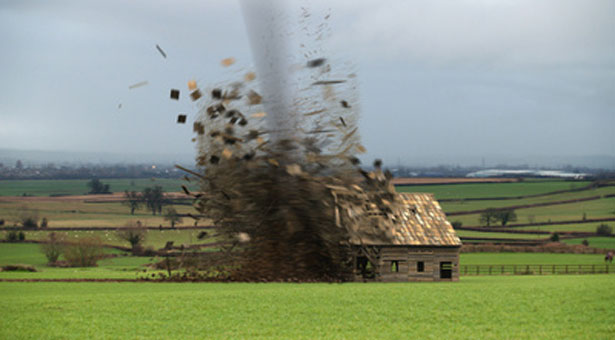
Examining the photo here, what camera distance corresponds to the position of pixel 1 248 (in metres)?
47.7

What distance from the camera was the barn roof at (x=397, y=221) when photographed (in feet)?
70.5

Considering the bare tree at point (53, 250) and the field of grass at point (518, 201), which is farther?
the field of grass at point (518, 201)

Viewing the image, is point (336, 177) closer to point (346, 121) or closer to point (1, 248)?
point (346, 121)

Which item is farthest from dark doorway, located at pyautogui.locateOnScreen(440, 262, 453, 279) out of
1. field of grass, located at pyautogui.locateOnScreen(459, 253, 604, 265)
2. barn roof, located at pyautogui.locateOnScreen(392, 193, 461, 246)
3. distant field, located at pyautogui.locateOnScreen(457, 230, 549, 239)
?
distant field, located at pyautogui.locateOnScreen(457, 230, 549, 239)

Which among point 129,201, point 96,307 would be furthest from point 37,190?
point 96,307

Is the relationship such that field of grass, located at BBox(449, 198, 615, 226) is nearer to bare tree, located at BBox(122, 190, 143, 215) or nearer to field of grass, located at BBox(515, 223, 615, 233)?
field of grass, located at BBox(515, 223, 615, 233)

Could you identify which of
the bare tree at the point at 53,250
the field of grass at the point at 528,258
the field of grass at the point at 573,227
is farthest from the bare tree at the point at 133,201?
the field of grass at the point at 573,227

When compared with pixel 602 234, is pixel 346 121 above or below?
above

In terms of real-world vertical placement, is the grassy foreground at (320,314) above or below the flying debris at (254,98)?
below

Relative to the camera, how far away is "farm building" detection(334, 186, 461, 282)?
2300cm

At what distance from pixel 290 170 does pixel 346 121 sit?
8.53ft

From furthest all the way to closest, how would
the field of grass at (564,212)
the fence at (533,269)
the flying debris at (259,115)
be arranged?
1. the field of grass at (564,212)
2. the fence at (533,269)
3. the flying debris at (259,115)

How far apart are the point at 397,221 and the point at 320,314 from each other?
36.3ft

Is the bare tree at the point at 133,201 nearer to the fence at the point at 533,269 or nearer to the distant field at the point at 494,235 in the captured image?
the distant field at the point at 494,235
